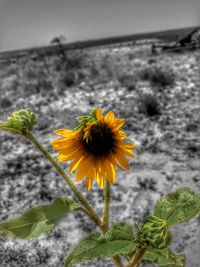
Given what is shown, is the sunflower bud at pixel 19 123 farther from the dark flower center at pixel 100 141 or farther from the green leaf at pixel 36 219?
the green leaf at pixel 36 219

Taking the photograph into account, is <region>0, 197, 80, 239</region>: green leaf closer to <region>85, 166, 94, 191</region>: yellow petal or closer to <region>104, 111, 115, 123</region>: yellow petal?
<region>85, 166, 94, 191</region>: yellow petal

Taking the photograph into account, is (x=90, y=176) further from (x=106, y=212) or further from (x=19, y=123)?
(x=19, y=123)

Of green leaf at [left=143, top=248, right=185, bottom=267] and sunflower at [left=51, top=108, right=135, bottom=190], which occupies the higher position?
sunflower at [left=51, top=108, right=135, bottom=190]

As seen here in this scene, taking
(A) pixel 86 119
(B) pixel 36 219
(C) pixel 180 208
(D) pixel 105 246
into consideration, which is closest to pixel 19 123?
(A) pixel 86 119

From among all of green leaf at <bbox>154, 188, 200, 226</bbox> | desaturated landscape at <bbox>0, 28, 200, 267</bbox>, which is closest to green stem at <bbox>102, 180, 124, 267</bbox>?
green leaf at <bbox>154, 188, 200, 226</bbox>

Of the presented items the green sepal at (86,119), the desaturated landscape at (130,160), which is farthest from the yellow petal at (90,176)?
the desaturated landscape at (130,160)

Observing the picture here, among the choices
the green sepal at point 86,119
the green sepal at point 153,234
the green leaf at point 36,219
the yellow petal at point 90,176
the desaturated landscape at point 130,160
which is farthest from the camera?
the desaturated landscape at point 130,160
